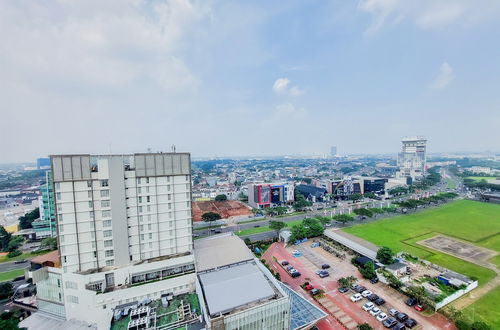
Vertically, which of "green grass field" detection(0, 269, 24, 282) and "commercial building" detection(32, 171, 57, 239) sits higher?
"commercial building" detection(32, 171, 57, 239)

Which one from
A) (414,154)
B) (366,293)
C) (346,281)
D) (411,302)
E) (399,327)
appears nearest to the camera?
(399,327)

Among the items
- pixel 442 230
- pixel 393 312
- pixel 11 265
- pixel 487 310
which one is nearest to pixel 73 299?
pixel 11 265

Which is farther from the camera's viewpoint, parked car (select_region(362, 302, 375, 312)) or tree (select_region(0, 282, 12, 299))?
tree (select_region(0, 282, 12, 299))

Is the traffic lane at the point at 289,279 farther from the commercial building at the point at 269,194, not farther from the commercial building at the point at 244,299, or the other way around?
the commercial building at the point at 269,194

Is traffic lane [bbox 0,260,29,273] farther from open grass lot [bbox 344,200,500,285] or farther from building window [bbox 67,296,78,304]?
open grass lot [bbox 344,200,500,285]

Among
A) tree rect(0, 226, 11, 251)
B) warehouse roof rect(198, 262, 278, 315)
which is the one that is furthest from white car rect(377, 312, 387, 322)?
tree rect(0, 226, 11, 251)

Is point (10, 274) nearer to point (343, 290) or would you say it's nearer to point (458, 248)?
point (343, 290)

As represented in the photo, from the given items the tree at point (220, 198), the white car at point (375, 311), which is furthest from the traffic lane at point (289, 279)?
the tree at point (220, 198)
